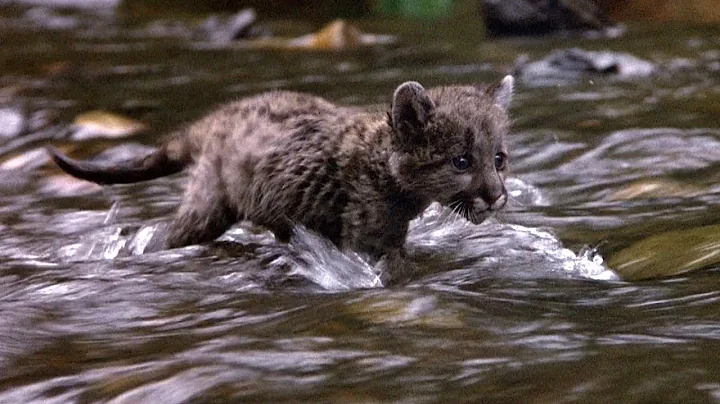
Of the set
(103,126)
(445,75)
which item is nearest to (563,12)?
(445,75)

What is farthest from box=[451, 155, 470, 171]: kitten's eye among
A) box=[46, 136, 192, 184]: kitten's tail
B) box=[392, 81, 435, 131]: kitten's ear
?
box=[46, 136, 192, 184]: kitten's tail

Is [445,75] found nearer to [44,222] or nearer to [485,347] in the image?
[44,222]

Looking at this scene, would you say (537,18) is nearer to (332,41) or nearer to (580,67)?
(332,41)

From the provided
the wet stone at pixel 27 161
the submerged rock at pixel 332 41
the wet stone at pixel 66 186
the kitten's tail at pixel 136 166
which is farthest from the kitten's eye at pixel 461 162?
the submerged rock at pixel 332 41

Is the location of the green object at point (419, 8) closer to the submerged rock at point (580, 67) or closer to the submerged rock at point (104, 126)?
the submerged rock at point (580, 67)

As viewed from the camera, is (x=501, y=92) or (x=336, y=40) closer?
(x=501, y=92)

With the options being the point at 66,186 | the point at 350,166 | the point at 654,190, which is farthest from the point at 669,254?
the point at 66,186
